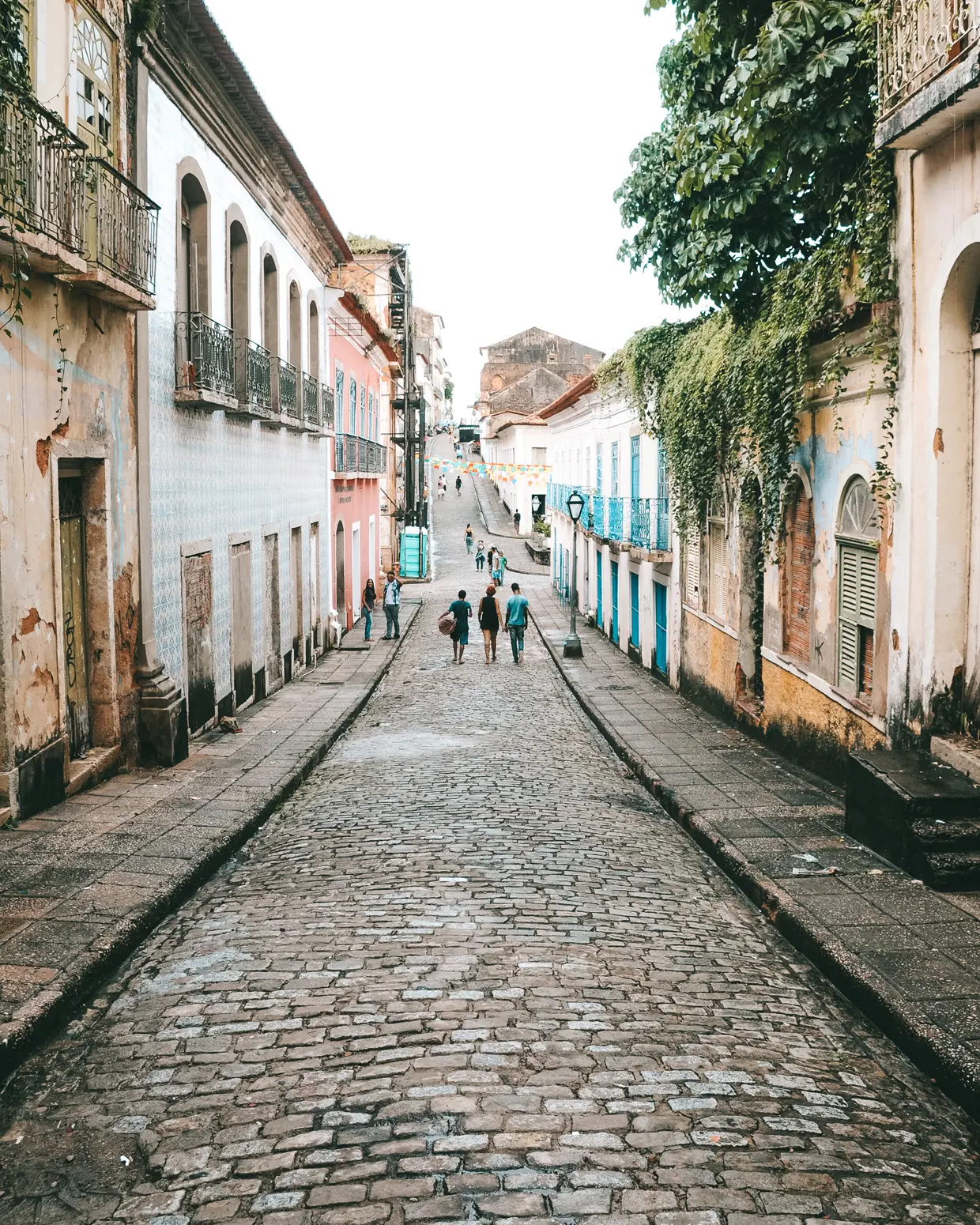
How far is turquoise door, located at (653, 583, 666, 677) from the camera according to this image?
770 inches

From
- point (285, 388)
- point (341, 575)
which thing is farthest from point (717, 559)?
point (341, 575)

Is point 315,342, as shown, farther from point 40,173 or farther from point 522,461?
point 522,461

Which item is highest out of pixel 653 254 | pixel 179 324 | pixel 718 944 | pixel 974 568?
pixel 653 254

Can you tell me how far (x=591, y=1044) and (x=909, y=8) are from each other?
713cm

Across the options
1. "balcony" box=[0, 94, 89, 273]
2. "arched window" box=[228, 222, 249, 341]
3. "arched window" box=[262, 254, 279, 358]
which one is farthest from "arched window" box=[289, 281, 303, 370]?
"balcony" box=[0, 94, 89, 273]

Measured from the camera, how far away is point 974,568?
25.8ft

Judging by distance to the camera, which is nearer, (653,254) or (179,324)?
(179,324)

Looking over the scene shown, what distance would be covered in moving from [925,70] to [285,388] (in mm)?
11409

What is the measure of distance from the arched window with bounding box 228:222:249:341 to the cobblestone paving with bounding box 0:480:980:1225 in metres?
8.99

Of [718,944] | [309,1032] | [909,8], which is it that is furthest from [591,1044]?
[909,8]

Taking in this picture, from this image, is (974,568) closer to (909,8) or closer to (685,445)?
(909,8)

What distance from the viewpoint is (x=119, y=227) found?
9.52m

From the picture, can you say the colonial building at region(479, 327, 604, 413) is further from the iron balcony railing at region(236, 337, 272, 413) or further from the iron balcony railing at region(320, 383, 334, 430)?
the iron balcony railing at region(236, 337, 272, 413)

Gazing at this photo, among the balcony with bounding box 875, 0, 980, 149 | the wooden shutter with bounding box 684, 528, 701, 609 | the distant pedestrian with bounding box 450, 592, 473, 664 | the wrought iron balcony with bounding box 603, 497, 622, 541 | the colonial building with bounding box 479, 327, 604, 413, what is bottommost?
the distant pedestrian with bounding box 450, 592, 473, 664
